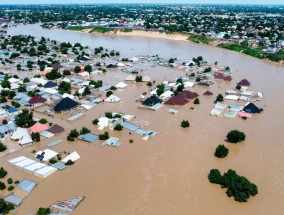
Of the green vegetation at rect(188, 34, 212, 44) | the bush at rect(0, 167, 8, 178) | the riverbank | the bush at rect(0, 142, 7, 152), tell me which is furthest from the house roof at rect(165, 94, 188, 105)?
the green vegetation at rect(188, 34, 212, 44)

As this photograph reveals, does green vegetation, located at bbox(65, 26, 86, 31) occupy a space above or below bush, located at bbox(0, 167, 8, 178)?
below

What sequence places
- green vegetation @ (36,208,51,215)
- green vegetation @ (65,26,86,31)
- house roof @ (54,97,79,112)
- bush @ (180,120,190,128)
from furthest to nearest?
1. green vegetation @ (65,26,86,31)
2. house roof @ (54,97,79,112)
3. bush @ (180,120,190,128)
4. green vegetation @ (36,208,51,215)

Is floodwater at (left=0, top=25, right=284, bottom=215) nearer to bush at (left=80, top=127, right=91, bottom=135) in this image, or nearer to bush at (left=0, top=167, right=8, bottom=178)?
bush at (left=0, top=167, right=8, bottom=178)

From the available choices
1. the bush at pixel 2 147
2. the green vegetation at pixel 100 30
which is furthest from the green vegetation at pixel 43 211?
the green vegetation at pixel 100 30

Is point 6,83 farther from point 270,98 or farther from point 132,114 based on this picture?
point 270,98

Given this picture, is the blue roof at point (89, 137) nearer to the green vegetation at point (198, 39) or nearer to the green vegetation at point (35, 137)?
the green vegetation at point (35, 137)

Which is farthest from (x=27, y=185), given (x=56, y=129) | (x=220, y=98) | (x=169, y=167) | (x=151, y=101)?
(x=220, y=98)
